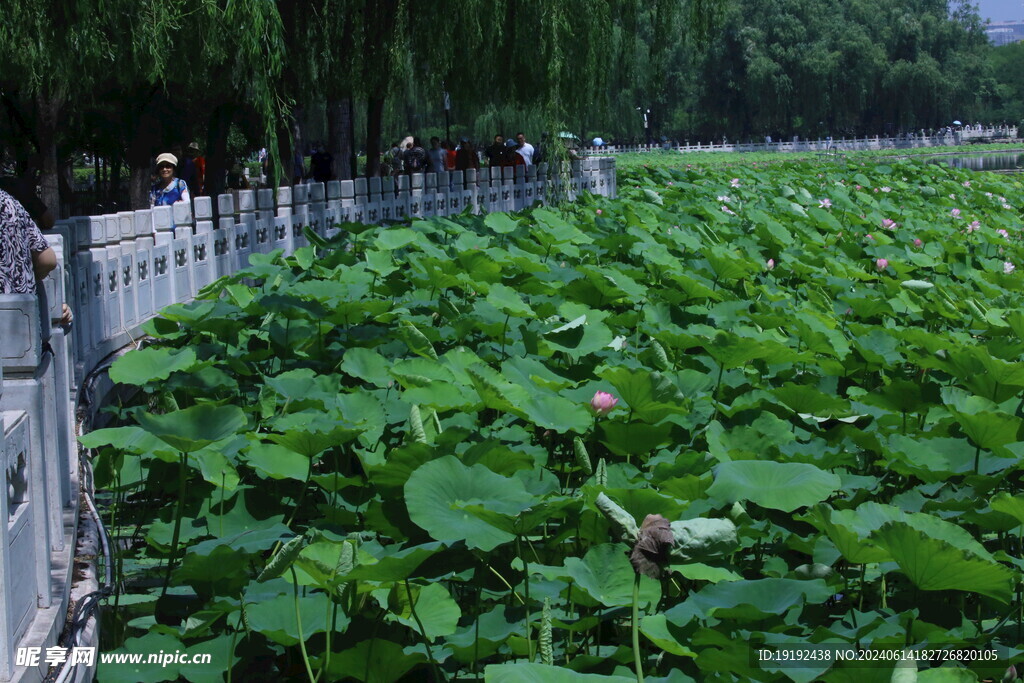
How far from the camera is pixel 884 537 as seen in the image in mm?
2020

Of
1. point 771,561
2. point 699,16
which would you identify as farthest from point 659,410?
point 699,16

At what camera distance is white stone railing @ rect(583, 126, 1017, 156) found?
54.0 metres

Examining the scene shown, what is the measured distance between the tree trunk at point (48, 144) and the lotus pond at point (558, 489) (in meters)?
8.13

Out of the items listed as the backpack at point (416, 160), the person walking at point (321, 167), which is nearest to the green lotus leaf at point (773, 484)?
the person walking at point (321, 167)

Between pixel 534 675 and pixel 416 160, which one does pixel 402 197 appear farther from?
pixel 534 675

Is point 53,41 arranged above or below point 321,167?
above

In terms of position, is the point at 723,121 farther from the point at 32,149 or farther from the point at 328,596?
the point at 328,596

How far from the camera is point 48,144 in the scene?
1264cm

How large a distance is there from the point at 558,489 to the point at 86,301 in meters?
3.04

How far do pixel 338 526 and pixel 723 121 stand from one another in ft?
191

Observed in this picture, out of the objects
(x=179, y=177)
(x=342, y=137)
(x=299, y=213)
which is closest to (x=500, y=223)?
(x=299, y=213)

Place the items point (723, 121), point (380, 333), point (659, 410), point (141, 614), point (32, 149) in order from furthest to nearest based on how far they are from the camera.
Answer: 1. point (723, 121)
2. point (32, 149)
3. point (380, 333)
4. point (659, 410)
5. point (141, 614)

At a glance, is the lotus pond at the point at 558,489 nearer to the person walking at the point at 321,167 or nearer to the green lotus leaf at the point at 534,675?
the green lotus leaf at the point at 534,675

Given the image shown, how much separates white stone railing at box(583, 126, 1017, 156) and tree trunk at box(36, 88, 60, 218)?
3786cm
